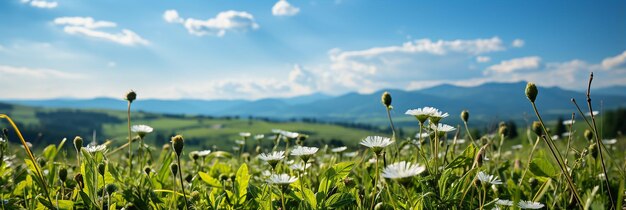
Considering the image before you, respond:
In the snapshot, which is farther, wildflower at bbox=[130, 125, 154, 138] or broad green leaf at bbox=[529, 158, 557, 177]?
wildflower at bbox=[130, 125, 154, 138]

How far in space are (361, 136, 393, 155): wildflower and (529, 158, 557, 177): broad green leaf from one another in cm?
93

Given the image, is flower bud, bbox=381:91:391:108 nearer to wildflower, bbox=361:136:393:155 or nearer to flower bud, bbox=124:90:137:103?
wildflower, bbox=361:136:393:155

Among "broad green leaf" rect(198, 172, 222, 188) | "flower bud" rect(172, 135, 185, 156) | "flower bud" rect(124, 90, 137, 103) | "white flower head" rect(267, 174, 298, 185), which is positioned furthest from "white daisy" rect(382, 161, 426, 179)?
"flower bud" rect(124, 90, 137, 103)

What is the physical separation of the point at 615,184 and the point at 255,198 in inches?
111

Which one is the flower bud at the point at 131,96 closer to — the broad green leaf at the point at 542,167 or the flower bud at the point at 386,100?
the flower bud at the point at 386,100

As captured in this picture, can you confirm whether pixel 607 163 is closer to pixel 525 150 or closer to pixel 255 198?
pixel 525 150

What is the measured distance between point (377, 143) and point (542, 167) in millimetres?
1098

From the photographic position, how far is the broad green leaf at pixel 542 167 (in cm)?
265

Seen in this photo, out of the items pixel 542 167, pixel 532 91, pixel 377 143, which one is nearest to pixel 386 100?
pixel 377 143

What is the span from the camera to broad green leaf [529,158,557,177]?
265 centimetres

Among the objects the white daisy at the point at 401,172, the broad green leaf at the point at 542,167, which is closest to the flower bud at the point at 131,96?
the white daisy at the point at 401,172

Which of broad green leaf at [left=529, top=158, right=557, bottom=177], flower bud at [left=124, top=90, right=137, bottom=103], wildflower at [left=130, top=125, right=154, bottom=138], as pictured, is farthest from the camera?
wildflower at [left=130, top=125, right=154, bottom=138]

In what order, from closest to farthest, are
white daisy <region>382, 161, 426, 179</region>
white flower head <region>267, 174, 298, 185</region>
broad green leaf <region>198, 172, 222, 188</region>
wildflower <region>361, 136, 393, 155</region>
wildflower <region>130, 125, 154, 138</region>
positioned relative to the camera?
white daisy <region>382, 161, 426, 179</region>
white flower head <region>267, 174, 298, 185</region>
wildflower <region>361, 136, 393, 155</region>
broad green leaf <region>198, 172, 222, 188</region>
wildflower <region>130, 125, 154, 138</region>

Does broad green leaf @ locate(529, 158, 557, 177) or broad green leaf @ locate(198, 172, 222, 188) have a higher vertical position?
broad green leaf @ locate(529, 158, 557, 177)
